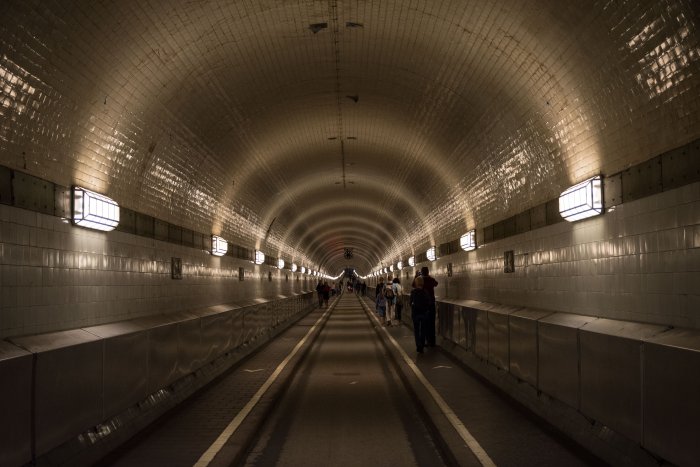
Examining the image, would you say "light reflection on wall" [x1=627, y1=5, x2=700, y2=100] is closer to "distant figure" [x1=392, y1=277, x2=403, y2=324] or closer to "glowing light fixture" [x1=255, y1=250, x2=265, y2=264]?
"glowing light fixture" [x1=255, y1=250, x2=265, y2=264]

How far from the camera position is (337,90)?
1371 centimetres

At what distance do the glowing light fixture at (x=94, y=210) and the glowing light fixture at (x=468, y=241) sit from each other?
9.55 meters

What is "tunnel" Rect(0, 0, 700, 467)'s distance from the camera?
21.3ft

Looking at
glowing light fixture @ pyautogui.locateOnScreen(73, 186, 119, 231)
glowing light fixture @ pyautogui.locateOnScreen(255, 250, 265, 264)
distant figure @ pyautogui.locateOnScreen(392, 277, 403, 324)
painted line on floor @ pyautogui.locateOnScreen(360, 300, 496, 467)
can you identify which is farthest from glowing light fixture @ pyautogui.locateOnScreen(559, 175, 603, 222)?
distant figure @ pyautogui.locateOnScreen(392, 277, 403, 324)

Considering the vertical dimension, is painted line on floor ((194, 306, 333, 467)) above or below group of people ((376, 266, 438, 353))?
below

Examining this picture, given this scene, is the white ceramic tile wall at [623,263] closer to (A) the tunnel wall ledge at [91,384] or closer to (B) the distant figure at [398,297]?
(A) the tunnel wall ledge at [91,384]

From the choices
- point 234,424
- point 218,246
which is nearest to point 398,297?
point 218,246

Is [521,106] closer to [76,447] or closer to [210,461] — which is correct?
[210,461]

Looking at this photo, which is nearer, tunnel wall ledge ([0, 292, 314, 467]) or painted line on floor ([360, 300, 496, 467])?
tunnel wall ledge ([0, 292, 314, 467])

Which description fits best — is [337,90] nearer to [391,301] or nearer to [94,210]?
[94,210]

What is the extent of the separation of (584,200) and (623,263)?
110 centimetres

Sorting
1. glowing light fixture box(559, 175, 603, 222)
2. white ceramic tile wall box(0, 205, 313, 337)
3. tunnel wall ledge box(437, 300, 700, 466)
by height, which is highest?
glowing light fixture box(559, 175, 603, 222)

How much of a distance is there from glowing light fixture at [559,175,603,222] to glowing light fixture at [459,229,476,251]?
735cm

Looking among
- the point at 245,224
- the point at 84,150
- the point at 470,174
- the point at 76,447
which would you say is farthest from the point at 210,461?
the point at 245,224
